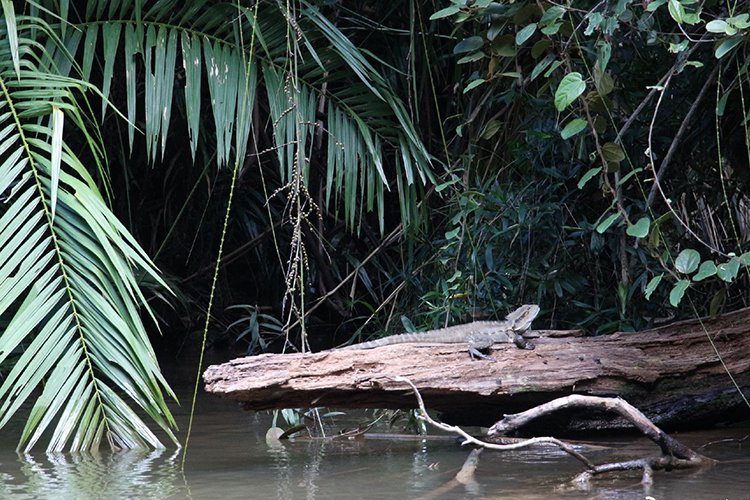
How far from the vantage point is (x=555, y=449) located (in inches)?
167

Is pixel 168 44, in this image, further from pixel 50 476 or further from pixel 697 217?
pixel 697 217

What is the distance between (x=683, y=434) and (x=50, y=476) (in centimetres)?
306

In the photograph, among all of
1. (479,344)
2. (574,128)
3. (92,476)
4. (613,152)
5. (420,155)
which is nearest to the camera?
(92,476)

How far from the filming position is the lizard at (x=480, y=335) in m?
4.30

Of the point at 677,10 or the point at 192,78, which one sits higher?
the point at 192,78

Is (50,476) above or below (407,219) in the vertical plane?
below

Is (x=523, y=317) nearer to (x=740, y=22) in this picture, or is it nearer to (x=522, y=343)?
(x=522, y=343)

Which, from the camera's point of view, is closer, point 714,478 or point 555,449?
point 714,478

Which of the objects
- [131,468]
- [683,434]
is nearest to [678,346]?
[683,434]

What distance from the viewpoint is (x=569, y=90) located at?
350cm

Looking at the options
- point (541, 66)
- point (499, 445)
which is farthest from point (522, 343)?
point (541, 66)

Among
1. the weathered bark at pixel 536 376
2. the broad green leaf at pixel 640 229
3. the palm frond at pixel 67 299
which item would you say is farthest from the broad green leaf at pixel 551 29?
the palm frond at pixel 67 299

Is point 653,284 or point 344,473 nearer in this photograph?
point 653,284

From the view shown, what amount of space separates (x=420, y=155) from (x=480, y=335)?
4.16ft
